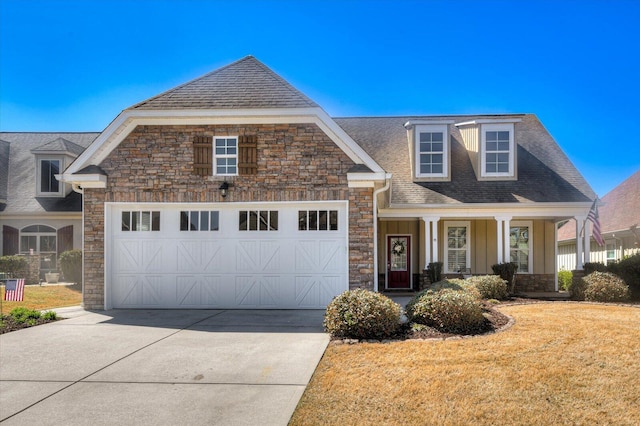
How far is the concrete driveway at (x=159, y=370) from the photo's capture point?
15.9ft

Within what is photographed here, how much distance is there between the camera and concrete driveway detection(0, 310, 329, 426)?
4.84 metres

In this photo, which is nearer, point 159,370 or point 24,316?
point 159,370

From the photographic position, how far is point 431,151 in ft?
54.2

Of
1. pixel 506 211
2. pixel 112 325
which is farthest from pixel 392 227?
pixel 112 325

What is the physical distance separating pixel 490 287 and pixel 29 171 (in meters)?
19.6

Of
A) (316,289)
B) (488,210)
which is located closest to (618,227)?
(488,210)

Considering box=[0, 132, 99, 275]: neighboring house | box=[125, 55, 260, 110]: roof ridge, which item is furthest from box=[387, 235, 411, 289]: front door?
box=[0, 132, 99, 275]: neighboring house

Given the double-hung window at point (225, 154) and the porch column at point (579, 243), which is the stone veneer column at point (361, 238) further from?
the porch column at point (579, 243)

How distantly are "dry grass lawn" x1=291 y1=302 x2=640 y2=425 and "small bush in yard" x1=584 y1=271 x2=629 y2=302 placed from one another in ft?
16.9

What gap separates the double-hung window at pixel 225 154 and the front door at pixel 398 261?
7.71m

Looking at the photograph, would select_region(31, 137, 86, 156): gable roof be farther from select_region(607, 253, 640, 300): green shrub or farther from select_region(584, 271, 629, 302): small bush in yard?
select_region(607, 253, 640, 300): green shrub

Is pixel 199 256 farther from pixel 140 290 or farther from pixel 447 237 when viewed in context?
pixel 447 237

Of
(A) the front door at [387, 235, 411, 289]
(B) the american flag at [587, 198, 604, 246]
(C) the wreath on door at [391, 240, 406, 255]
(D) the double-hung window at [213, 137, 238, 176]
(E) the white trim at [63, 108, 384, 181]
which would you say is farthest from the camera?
(C) the wreath on door at [391, 240, 406, 255]

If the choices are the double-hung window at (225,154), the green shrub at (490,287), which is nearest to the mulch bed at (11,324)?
the double-hung window at (225,154)
